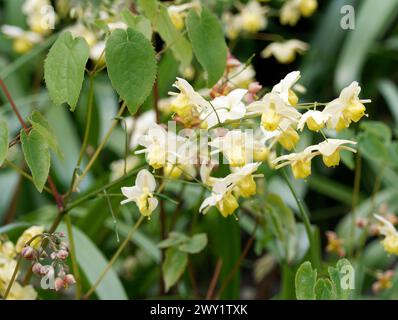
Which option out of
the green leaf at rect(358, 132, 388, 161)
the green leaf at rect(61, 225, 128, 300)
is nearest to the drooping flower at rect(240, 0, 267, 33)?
the green leaf at rect(358, 132, 388, 161)

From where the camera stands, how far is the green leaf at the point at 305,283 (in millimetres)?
698

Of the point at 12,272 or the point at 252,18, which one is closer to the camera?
the point at 12,272

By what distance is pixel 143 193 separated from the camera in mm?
743

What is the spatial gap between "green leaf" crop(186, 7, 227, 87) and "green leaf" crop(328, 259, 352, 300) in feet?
0.80

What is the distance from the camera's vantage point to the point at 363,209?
5.89 ft

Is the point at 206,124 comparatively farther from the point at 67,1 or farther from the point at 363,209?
the point at 363,209

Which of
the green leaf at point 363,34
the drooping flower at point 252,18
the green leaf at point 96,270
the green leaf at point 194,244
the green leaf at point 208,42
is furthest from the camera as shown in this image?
the green leaf at point 363,34

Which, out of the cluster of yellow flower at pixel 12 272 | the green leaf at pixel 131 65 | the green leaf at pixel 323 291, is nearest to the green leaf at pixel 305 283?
the green leaf at pixel 323 291

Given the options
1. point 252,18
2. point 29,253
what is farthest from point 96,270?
point 252,18

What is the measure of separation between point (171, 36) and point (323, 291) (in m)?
0.35

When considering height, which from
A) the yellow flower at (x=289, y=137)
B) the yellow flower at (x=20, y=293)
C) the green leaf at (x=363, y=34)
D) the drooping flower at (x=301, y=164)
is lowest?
the green leaf at (x=363, y=34)

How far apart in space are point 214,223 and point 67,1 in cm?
51

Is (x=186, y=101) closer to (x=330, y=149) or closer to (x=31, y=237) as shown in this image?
(x=330, y=149)

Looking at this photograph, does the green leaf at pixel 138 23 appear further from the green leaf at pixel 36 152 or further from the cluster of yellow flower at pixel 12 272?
the cluster of yellow flower at pixel 12 272
